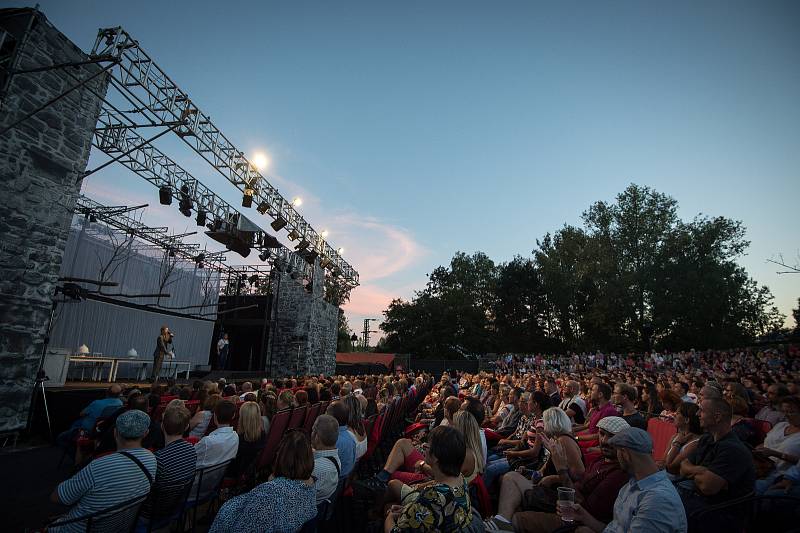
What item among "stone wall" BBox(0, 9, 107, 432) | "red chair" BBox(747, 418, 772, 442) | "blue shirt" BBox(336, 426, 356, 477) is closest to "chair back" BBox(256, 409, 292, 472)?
"blue shirt" BBox(336, 426, 356, 477)

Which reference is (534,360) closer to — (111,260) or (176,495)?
(111,260)

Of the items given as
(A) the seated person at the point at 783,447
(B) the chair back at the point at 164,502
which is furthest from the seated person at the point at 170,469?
(A) the seated person at the point at 783,447

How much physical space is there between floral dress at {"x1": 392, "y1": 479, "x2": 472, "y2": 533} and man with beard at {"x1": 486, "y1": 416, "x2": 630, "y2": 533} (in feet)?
3.05

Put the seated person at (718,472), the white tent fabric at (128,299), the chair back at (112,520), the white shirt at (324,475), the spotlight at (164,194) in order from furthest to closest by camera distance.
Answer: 1. the white tent fabric at (128,299)
2. the spotlight at (164,194)
3. the white shirt at (324,475)
4. the seated person at (718,472)
5. the chair back at (112,520)

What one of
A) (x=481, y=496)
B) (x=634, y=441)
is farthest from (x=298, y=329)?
(x=634, y=441)

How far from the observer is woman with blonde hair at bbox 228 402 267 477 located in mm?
4059

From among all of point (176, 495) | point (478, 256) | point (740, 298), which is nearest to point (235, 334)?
point (176, 495)

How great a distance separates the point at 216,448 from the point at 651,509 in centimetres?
340

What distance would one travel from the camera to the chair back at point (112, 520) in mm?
2080

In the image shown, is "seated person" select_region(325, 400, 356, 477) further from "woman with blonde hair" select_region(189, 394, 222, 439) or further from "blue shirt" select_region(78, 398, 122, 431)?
"blue shirt" select_region(78, 398, 122, 431)

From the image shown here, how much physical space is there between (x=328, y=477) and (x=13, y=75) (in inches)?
312

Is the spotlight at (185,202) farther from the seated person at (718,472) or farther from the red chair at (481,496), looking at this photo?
the seated person at (718,472)

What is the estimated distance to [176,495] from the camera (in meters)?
2.76

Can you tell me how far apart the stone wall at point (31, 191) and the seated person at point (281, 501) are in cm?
643
